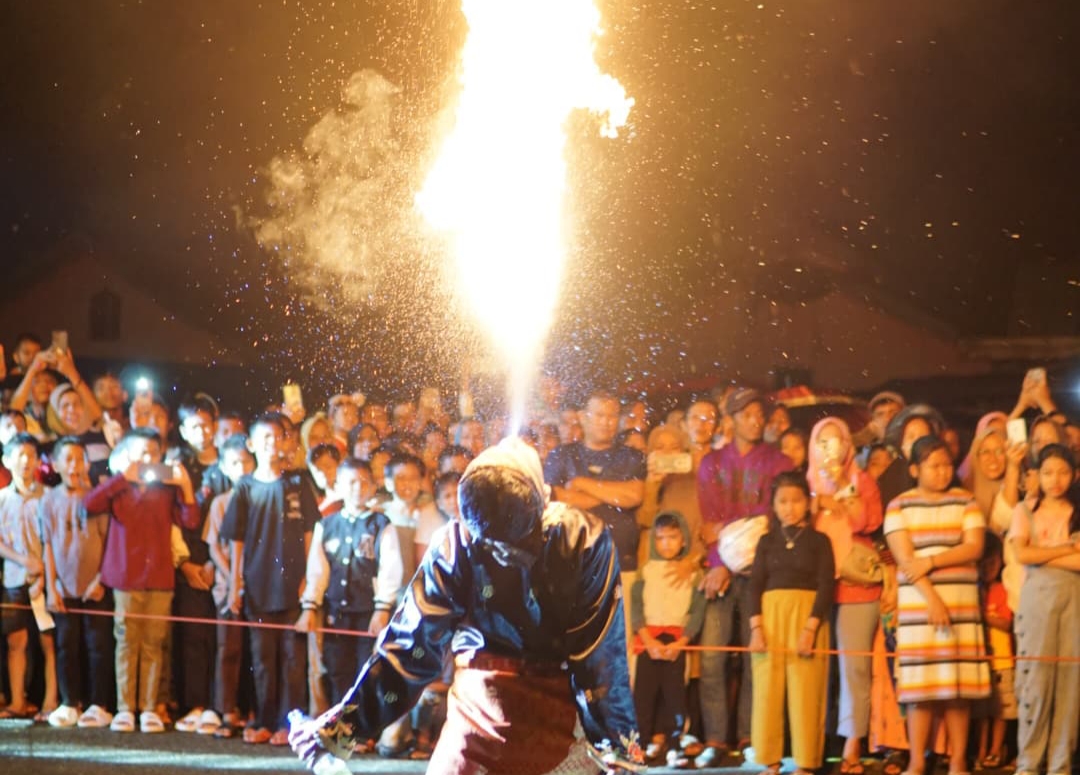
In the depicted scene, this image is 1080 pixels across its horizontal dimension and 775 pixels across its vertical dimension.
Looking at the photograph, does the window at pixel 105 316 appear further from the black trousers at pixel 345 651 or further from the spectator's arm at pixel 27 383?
the black trousers at pixel 345 651

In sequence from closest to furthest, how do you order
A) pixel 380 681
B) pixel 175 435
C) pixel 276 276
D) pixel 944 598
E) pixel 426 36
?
pixel 380 681 < pixel 944 598 < pixel 175 435 < pixel 426 36 < pixel 276 276

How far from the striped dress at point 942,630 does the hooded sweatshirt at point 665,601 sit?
0.88 meters

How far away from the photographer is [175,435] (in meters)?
7.04

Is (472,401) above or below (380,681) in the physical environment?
above

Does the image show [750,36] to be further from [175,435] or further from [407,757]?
[407,757]

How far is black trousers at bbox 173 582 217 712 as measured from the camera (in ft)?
21.7

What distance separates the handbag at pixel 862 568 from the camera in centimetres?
Result: 584

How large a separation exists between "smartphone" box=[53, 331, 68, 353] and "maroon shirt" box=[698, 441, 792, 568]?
3.74 metres

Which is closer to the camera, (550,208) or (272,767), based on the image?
(272,767)

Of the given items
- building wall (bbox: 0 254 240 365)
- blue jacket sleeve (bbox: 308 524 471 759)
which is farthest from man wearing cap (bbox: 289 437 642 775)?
building wall (bbox: 0 254 240 365)

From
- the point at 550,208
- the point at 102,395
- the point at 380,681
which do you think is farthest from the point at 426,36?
the point at 380,681

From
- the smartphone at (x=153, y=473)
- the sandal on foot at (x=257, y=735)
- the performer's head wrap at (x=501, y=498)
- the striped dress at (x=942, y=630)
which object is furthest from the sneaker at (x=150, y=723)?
the performer's head wrap at (x=501, y=498)

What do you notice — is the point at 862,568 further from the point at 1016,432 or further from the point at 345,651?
the point at 345,651

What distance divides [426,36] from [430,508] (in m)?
3.17
